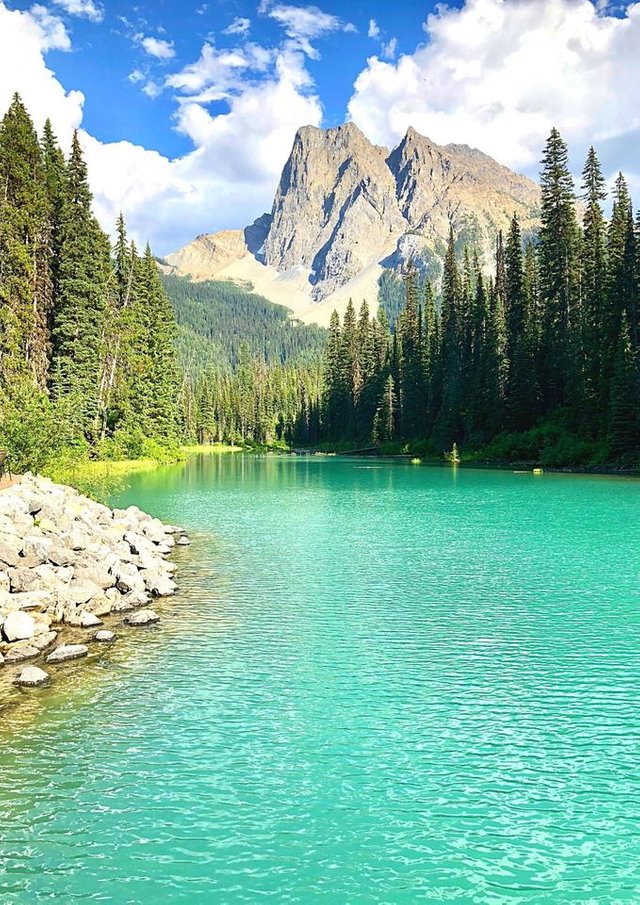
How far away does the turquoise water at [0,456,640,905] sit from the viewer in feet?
27.5

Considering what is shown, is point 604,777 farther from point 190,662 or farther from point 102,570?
point 102,570

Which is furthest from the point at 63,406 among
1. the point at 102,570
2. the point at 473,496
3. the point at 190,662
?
the point at 190,662

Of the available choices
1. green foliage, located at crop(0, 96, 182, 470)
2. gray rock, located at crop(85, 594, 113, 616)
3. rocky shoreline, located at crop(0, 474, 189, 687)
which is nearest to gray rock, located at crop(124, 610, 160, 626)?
rocky shoreline, located at crop(0, 474, 189, 687)

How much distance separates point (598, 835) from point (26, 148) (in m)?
57.9

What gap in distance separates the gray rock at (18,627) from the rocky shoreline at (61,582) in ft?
0.07

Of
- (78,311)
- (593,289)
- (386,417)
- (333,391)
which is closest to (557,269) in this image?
(593,289)

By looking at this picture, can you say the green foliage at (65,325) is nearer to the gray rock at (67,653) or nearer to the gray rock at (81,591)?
the gray rock at (81,591)

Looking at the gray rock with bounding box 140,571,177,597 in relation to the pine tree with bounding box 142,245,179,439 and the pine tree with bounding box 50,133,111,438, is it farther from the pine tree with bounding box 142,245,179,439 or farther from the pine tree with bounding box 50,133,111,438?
the pine tree with bounding box 142,245,179,439

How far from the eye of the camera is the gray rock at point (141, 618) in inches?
709

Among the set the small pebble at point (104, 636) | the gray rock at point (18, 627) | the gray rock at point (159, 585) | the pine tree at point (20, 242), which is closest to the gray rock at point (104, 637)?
the small pebble at point (104, 636)

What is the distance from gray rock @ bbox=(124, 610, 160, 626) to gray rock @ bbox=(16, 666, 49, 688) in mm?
3787

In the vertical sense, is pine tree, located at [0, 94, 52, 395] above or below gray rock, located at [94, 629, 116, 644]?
above

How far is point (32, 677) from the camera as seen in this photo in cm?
1398

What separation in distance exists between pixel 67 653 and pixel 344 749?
22.4 ft
